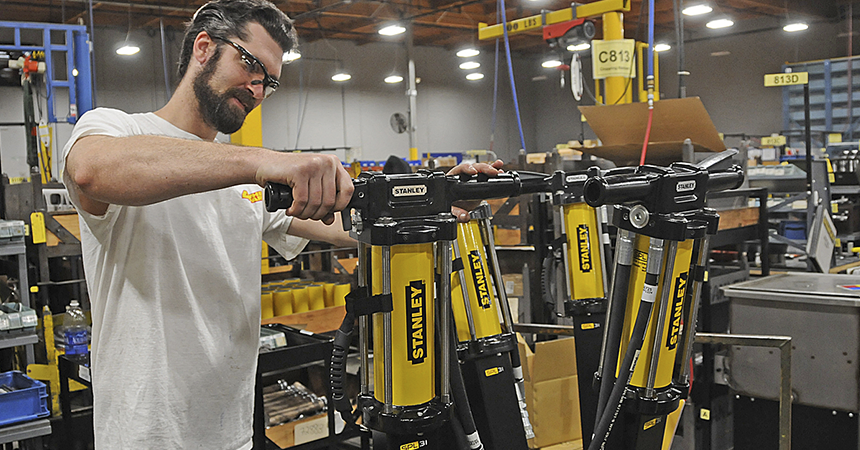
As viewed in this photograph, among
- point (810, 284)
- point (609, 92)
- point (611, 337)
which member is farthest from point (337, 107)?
point (611, 337)

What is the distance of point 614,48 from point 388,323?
383 cm

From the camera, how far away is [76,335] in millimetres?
3531

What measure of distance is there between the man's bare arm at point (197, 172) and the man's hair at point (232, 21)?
47 cm

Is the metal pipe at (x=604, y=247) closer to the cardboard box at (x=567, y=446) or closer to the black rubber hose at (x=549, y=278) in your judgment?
the black rubber hose at (x=549, y=278)

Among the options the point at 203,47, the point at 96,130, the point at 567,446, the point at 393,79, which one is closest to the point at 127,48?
the point at 393,79

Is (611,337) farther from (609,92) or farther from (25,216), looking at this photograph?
(609,92)

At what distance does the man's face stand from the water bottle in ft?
8.09

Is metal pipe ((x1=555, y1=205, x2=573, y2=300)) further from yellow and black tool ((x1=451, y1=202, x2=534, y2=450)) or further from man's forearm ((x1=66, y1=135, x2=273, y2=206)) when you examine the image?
man's forearm ((x1=66, y1=135, x2=273, y2=206))

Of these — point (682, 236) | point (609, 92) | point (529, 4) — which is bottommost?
point (682, 236)

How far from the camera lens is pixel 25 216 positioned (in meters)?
3.77

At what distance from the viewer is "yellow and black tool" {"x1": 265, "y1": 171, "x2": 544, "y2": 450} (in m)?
1.10

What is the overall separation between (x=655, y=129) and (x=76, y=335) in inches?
118

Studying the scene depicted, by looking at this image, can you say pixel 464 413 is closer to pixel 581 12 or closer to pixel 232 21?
pixel 232 21

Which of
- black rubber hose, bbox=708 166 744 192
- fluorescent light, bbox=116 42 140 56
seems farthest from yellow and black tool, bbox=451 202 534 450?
fluorescent light, bbox=116 42 140 56
